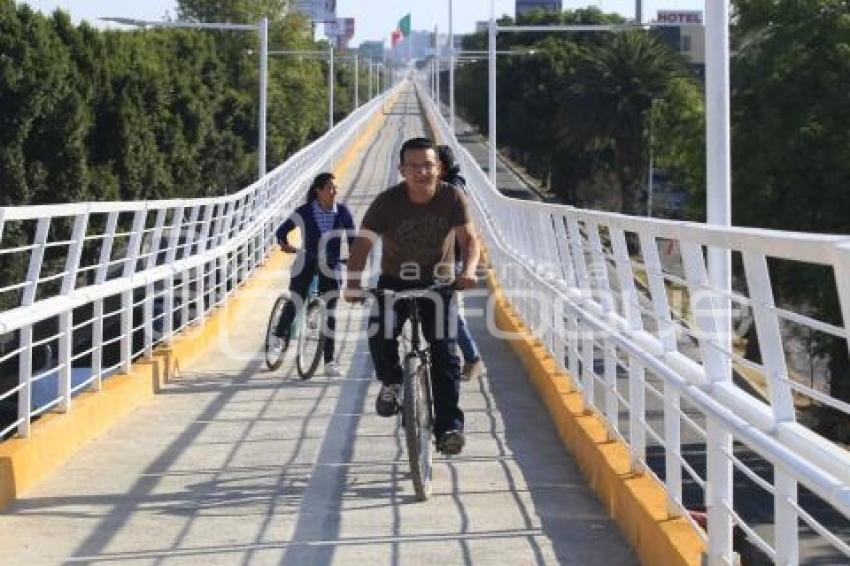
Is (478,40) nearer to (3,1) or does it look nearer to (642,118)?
(642,118)

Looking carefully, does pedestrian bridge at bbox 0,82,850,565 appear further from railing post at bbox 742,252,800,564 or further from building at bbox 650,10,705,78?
building at bbox 650,10,705,78

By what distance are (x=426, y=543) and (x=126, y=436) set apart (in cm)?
330

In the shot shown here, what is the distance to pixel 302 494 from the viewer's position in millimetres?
7633

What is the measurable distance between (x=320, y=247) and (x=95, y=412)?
3.33m

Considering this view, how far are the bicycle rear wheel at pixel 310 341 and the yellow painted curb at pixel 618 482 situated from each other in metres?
1.80

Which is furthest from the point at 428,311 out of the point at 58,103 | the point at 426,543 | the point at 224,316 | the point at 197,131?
the point at 197,131

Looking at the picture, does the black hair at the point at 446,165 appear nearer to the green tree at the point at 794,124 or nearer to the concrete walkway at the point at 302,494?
the concrete walkway at the point at 302,494

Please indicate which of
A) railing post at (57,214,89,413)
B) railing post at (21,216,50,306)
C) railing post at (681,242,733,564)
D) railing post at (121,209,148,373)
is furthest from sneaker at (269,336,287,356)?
railing post at (681,242,733,564)

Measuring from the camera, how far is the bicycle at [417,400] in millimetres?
7172

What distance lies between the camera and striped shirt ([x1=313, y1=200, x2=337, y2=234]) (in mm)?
12102

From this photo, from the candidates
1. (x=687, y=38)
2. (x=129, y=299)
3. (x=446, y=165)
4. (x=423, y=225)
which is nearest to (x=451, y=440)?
(x=423, y=225)

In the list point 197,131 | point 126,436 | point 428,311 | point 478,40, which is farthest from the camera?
point 478,40

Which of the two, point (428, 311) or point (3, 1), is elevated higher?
point (3, 1)

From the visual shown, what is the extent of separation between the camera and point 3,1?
32062mm
